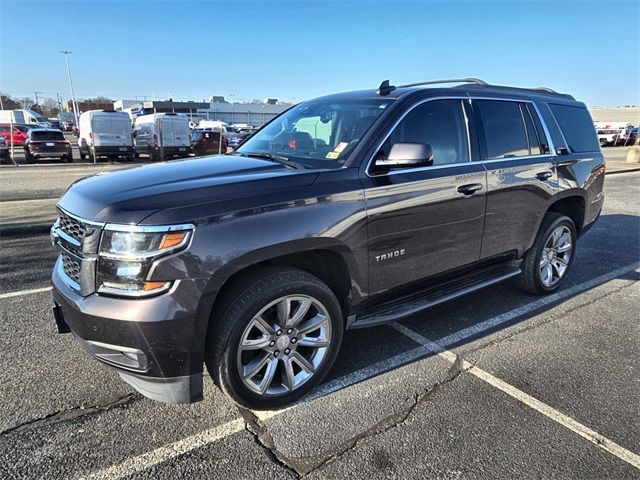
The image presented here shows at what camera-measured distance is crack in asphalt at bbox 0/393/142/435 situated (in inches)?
105

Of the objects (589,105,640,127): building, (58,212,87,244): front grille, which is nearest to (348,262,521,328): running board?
(58,212,87,244): front grille

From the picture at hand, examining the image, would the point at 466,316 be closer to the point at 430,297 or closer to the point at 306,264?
the point at 430,297

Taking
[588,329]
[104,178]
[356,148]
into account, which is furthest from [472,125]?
[104,178]

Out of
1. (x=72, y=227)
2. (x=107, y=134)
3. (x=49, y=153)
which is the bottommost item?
(x=49, y=153)

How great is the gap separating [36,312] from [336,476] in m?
3.26

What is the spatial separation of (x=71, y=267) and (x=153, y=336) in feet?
2.60

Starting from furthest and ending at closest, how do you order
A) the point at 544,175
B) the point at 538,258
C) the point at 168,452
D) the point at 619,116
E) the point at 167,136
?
the point at 619,116 < the point at 167,136 < the point at 538,258 < the point at 544,175 < the point at 168,452

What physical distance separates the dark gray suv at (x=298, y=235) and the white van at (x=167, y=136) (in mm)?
18910

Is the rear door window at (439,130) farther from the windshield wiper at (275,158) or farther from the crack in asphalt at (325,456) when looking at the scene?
the crack in asphalt at (325,456)

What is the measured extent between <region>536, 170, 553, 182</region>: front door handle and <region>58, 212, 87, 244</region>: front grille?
3.88m

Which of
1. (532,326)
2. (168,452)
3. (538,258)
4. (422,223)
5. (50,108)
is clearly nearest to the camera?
(168,452)

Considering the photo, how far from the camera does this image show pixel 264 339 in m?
2.76

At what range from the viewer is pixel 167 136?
22031 millimetres

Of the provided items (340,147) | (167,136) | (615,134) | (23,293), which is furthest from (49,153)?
(615,134)
